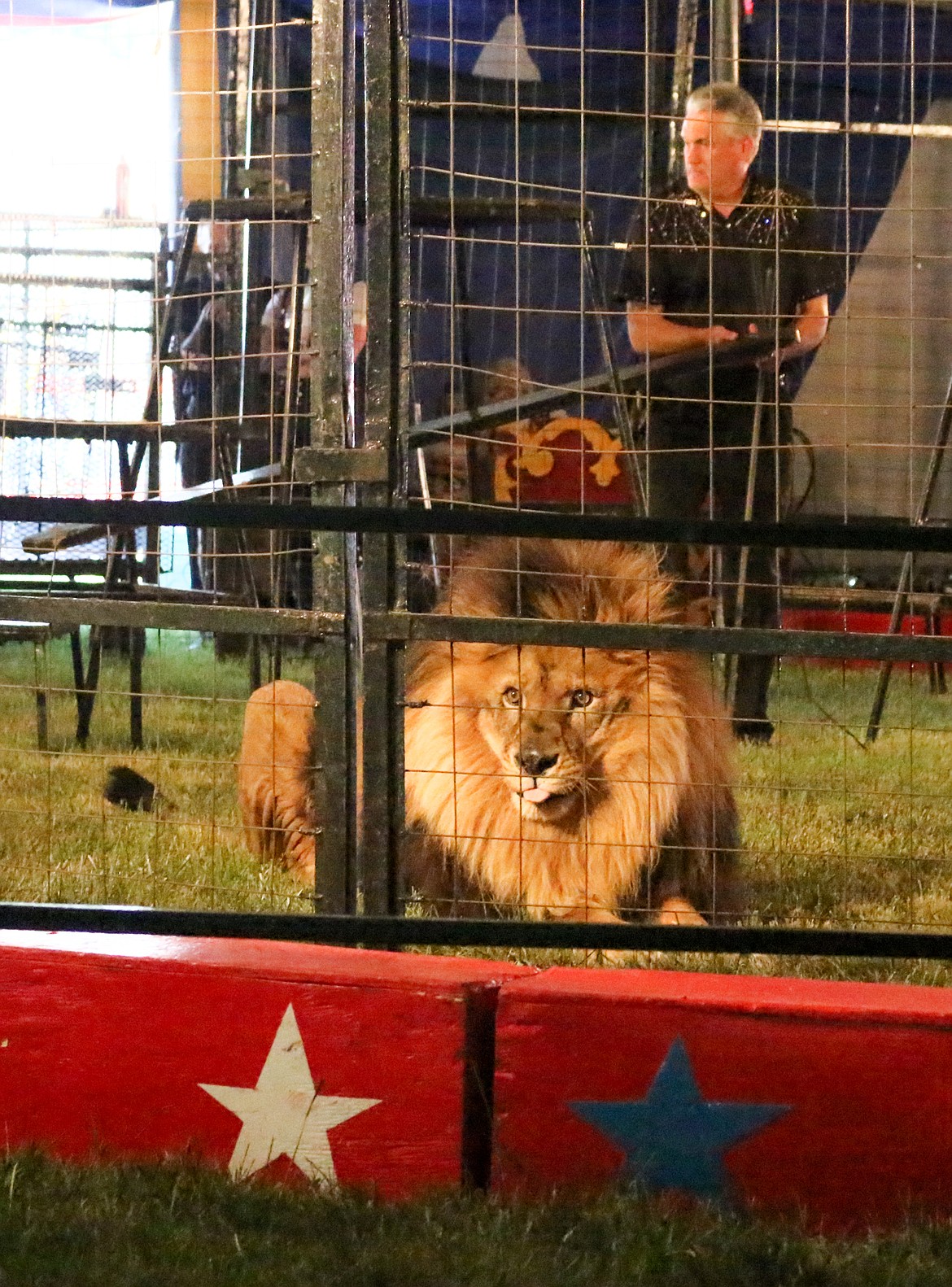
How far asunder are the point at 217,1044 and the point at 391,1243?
496 millimetres

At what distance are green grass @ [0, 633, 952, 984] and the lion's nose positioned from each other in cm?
44

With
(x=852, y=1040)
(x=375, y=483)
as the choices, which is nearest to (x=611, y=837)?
(x=375, y=483)

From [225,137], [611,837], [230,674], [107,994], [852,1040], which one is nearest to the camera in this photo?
[852,1040]

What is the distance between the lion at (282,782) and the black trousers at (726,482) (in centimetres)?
110

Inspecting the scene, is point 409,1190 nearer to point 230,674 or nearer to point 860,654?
point 860,654

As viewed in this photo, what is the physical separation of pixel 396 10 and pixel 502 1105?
2019mm

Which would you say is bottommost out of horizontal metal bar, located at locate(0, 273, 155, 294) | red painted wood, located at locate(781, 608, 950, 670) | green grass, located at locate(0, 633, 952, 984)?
green grass, located at locate(0, 633, 952, 984)

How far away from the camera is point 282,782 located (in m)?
4.60

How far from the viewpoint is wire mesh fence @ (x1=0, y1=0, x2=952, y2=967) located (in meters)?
3.31

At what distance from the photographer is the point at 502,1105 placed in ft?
8.76

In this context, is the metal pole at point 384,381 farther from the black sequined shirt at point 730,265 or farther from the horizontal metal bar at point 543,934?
the black sequined shirt at point 730,265

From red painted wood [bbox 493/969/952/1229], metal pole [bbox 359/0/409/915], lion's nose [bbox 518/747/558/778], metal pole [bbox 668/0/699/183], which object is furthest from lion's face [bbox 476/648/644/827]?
metal pole [bbox 668/0/699/183]

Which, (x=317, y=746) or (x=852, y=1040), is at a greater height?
(x=317, y=746)

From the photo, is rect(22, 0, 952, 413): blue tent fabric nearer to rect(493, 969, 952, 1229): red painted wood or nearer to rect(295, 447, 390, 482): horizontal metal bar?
rect(295, 447, 390, 482): horizontal metal bar
